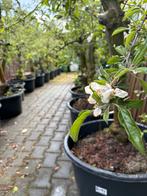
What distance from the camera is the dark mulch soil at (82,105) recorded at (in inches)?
143

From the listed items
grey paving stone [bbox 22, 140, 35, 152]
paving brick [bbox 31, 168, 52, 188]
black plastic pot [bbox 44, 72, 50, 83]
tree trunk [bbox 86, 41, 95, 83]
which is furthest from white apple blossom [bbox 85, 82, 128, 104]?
black plastic pot [bbox 44, 72, 50, 83]

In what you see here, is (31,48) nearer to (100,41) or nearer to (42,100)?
(42,100)

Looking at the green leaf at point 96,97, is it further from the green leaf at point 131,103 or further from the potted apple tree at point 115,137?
the green leaf at point 131,103

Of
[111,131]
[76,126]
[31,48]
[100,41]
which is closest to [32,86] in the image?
[31,48]

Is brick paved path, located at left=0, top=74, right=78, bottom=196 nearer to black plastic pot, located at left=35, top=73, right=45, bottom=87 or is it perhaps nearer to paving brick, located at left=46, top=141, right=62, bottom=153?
paving brick, located at left=46, top=141, right=62, bottom=153

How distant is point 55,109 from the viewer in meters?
5.18

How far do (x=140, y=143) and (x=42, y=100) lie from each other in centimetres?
526

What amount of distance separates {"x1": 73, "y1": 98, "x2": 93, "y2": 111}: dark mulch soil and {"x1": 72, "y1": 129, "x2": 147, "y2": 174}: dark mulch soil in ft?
4.51

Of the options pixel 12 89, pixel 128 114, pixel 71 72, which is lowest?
pixel 71 72

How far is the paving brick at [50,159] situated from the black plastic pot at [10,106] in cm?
171

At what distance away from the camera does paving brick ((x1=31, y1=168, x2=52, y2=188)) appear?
2.36 m

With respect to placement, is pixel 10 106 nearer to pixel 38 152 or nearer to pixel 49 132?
pixel 49 132

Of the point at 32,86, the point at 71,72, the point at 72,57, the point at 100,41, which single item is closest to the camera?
the point at 100,41

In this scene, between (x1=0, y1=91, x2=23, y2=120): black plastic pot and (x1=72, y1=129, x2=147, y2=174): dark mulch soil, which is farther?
(x1=0, y1=91, x2=23, y2=120): black plastic pot
